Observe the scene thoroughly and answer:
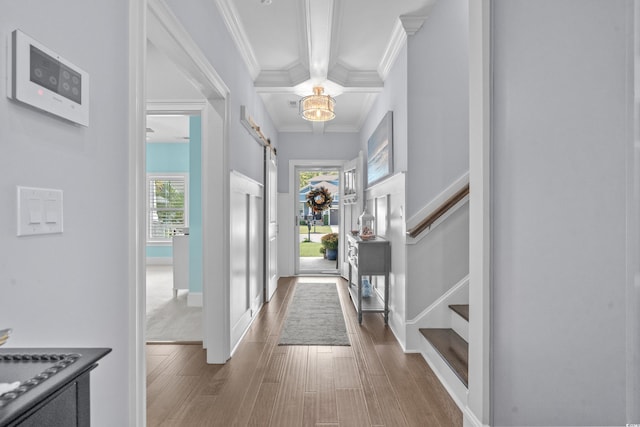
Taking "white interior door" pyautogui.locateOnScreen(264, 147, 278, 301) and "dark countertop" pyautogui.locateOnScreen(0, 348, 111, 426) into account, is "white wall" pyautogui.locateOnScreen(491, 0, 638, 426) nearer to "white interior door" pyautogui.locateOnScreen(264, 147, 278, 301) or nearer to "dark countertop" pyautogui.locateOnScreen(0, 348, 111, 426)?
"dark countertop" pyautogui.locateOnScreen(0, 348, 111, 426)

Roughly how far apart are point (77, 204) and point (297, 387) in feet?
5.84

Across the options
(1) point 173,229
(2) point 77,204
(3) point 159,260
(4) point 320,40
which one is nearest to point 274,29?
(4) point 320,40

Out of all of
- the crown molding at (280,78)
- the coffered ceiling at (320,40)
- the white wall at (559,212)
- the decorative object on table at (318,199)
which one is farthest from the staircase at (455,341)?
the decorative object on table at (318,199)

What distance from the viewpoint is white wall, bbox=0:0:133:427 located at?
0.82 metres

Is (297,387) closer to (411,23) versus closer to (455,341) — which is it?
(455,341)

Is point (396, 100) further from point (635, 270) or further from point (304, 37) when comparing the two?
point (635, 270)

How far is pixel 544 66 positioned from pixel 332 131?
4.85 metres

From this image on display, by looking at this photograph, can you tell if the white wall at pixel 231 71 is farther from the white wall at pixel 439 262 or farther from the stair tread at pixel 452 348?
the stair tread at pixel 452 348

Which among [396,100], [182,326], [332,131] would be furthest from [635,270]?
[332,131]

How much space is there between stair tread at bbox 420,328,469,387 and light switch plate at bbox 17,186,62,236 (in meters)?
2.07

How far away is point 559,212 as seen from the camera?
4.80ft

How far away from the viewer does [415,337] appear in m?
2.89

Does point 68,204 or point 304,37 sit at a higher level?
point 304,37

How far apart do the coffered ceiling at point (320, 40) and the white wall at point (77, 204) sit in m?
1.68
